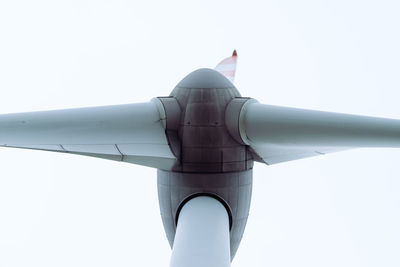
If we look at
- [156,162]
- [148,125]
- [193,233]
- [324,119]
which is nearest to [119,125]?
[148,125]

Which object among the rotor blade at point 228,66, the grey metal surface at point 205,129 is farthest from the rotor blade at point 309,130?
the rotor blade at point 228,66

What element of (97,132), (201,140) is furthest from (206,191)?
(97,132)

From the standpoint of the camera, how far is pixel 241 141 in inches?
333

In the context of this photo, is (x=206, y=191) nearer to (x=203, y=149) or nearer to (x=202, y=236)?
(x=203, y=149)

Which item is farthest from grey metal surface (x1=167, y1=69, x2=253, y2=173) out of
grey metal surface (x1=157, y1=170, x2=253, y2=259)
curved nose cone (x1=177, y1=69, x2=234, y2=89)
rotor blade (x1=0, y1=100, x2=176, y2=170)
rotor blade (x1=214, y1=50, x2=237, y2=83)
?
rotor blade (x1=214, y1=50, x2=237, y2=83)

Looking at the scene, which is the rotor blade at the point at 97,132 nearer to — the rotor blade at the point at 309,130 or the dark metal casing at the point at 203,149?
the dark metal casing at the point at 203,149

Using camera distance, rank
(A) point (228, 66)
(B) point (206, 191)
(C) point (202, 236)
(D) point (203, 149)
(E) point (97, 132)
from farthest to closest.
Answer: (A) point (228, 66), (B) point (206, 191), (D) point (203, 149), (E) point (97, 132), (C) point (202, 236)

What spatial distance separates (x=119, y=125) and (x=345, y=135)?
354 cm

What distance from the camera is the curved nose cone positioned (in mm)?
8680

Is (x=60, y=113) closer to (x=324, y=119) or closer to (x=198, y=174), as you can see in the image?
(x=198, y=174)

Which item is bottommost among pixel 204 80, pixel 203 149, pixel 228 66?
pixel 203 149

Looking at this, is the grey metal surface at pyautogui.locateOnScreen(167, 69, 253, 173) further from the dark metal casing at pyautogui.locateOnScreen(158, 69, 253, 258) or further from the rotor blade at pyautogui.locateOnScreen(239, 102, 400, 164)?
the rotor blade at pyautogui.locateOnScreen(239, 102, 400, 164)

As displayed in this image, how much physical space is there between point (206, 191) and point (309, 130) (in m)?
2.39

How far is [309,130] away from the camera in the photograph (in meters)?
7.25
